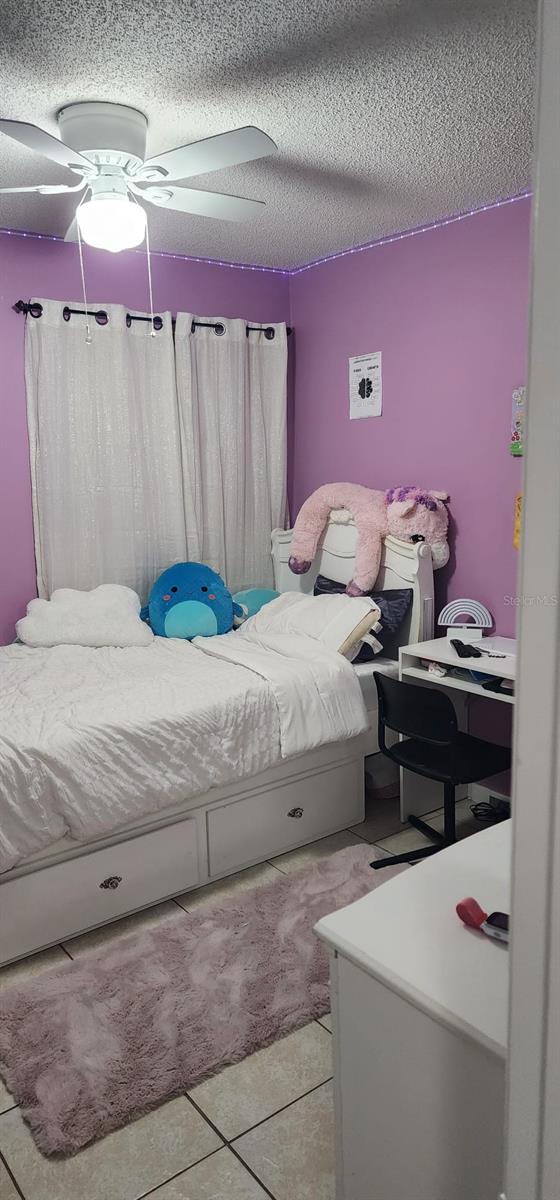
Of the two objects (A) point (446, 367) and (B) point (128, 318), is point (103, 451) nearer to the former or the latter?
Result: (B) point (128, 318)

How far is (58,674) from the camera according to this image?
3.01 meters

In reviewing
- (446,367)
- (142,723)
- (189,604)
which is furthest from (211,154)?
(189,604)

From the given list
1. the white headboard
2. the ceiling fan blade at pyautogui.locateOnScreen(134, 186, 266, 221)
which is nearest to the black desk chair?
the white headboard

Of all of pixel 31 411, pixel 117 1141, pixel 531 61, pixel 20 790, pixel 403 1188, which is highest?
pixel 531 61

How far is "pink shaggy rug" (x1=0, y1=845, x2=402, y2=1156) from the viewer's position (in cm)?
186

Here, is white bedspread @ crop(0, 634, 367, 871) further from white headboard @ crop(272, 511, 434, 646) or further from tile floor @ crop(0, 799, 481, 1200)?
tile floor @ crop(0, 799, 481, 1200)

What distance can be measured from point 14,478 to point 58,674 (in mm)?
1012

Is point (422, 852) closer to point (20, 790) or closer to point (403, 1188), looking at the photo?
point (20, 790)

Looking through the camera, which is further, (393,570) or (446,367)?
(393,570)

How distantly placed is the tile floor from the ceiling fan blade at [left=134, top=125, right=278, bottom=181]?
2363mm

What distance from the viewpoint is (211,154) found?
214cm

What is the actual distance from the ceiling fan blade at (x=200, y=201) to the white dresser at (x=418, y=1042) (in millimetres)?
2109

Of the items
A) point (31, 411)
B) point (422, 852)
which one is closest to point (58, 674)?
point (31, 411)

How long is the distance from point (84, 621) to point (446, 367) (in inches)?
76.7
